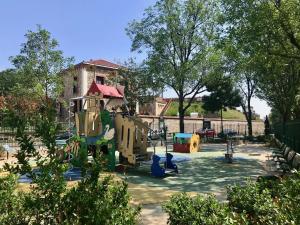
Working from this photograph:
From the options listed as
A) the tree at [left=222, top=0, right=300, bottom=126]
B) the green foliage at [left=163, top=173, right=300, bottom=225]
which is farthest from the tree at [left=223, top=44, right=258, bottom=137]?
the green foliage at [left=163, top=173, right=300, bottom=225]

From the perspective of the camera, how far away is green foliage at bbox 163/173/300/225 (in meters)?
4.29

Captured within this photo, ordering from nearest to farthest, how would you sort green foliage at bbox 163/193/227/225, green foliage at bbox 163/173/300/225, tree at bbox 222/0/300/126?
green foliage at bbox 163/173/300/225 < green foliage at bbox 163/193/227/225 < tree at bbox 222/0/300/126

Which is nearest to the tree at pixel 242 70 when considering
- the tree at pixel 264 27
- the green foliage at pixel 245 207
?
the tree at pixel 264 27

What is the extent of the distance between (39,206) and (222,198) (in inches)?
289

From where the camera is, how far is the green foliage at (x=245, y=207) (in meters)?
4.29

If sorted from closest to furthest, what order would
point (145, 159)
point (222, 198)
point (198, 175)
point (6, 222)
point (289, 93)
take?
point (6, 222) < point (222, 198) < point (198, 175) < point (145, 159) < point (289, 93)

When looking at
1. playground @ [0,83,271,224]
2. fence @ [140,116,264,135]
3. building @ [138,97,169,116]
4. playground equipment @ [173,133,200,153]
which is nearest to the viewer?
playground @ [0,83,271,224]

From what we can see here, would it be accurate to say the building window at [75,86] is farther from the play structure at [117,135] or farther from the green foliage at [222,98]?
the play structure at [117,135]

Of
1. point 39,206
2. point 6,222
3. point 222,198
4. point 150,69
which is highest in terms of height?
point 150,69

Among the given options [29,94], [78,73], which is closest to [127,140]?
[29,94]

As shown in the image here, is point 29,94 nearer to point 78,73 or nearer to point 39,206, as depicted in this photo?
point 78,73

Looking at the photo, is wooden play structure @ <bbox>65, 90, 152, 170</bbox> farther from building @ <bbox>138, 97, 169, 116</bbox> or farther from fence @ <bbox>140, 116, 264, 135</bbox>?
building @ <bbox>138, 97, 169, 116</bbox>

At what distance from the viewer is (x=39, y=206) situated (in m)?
3.87

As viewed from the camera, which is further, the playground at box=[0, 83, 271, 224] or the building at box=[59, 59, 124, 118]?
the building at box=[59, 59, 124, 118]
